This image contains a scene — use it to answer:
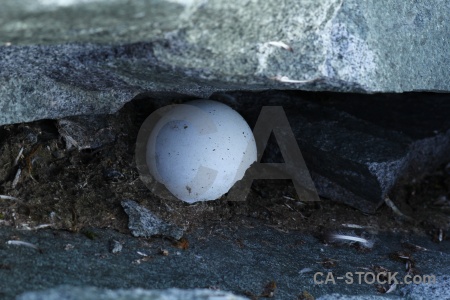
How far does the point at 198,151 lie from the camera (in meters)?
2.57

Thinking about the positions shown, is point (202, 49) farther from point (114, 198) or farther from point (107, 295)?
point (114, 198)

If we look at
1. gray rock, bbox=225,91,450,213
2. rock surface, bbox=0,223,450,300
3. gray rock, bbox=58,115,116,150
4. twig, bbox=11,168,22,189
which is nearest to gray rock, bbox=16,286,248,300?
rock surface, bbox=0,223,450,300

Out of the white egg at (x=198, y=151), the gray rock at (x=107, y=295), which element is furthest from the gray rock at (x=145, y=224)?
the gray rock at (x=107, y=295)

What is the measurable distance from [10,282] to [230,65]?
3.17 feet

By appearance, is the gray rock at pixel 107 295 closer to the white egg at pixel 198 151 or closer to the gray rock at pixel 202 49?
the gray rock at pixel 202 49

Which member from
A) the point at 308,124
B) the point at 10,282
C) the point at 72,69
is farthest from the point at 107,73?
the point at 308,124

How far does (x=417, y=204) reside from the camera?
3.16 m

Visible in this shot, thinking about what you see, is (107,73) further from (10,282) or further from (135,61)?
(10,282)

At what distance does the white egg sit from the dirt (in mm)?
110

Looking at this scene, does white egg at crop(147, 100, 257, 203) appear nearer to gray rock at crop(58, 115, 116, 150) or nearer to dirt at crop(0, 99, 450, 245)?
dirt at crop(0, 99, 450, 245)

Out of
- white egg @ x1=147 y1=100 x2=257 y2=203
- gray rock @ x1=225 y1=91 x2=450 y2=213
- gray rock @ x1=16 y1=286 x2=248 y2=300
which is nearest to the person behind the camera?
gray rock @ x1=16 y1=286 x2=248 y2=300

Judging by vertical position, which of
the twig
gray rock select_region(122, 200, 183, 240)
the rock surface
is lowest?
the rock surface

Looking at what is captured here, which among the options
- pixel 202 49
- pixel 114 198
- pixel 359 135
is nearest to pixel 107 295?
pixel 202 49

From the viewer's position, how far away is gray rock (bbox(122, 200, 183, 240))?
95.5 inches
